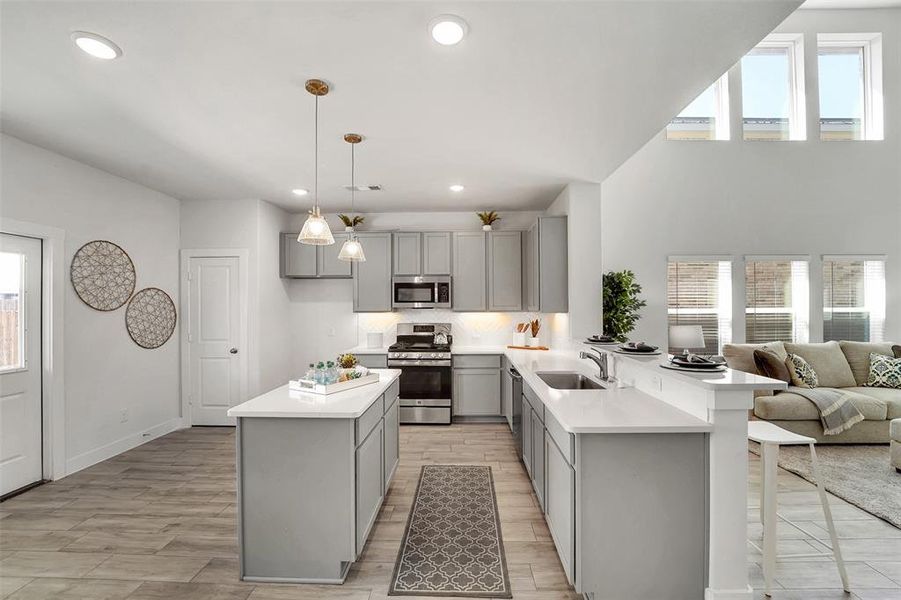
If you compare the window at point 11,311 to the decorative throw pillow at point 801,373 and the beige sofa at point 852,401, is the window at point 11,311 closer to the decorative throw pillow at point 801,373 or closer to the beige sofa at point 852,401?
the beige sofa at point 852,401

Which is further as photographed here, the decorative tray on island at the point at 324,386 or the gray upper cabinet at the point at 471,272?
the gray upper cabinet at the point at 471,272

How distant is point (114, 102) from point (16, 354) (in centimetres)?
224

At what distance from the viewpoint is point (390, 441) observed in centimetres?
317

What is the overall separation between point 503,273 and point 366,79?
10.9 feet

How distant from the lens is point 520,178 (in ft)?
13.8

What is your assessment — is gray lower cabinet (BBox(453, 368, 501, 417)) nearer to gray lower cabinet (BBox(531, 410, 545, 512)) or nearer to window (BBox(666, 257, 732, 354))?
gray lower cabinet (BBox(531, 410, 545, 512))

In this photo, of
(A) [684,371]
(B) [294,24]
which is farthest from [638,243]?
(B) [294,24]

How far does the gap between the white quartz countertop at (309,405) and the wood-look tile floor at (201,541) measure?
2.92 ft

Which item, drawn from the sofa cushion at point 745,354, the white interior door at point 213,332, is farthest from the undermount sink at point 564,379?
the white interior door at point 213,332

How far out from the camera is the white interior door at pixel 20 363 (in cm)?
320

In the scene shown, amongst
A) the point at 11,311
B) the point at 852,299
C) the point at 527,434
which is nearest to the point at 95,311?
the point at 11,311

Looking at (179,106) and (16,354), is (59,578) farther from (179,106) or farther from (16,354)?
(179,106)

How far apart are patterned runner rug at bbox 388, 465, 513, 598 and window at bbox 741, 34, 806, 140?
6.26 metres

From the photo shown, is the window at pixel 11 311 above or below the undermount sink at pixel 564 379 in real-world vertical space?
above
